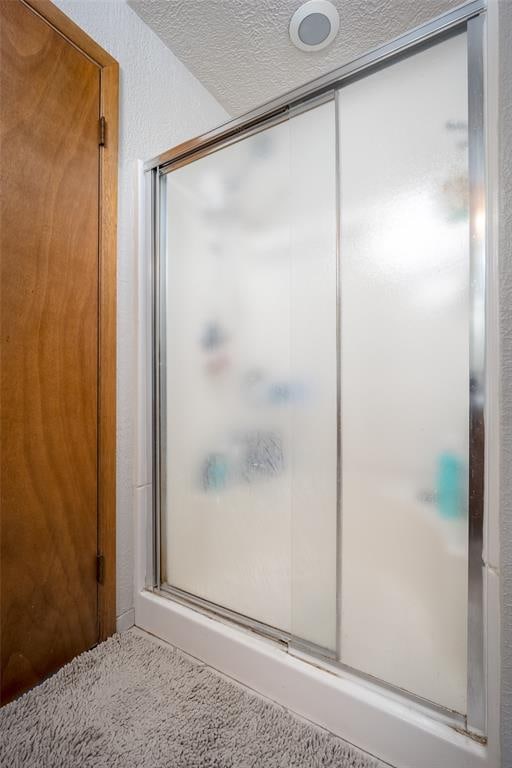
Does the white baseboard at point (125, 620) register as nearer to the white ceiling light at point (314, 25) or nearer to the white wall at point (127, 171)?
the white wall at point (127, 171)

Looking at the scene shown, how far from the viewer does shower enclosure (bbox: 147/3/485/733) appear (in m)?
0.79

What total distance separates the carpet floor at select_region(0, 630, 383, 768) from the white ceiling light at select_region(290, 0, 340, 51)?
2048 millimetres

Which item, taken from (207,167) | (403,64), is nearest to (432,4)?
(403,64)

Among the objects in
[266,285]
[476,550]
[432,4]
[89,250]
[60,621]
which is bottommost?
[60,621]

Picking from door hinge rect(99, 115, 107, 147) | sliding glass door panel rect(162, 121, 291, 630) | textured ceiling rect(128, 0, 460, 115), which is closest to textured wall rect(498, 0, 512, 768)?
sliding glass door panel rect(162, 121, 291, 630)

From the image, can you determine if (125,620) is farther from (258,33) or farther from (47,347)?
(258,33)

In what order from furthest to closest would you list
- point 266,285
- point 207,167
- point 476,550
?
point 207,167
point 266,285
point 476,550

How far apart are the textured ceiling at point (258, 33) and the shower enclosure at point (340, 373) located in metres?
0.48

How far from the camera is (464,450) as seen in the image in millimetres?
780

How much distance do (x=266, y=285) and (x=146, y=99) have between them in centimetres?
86

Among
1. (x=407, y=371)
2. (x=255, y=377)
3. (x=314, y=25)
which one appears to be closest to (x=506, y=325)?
(x=407, y=371)

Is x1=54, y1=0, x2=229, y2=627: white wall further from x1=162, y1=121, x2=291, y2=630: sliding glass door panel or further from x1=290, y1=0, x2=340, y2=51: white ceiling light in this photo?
x1=290, y1=0, x2=340, y2=51: white ceiling light

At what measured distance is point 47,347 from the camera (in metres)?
1.00

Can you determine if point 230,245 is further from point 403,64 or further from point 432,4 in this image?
point 432,4
